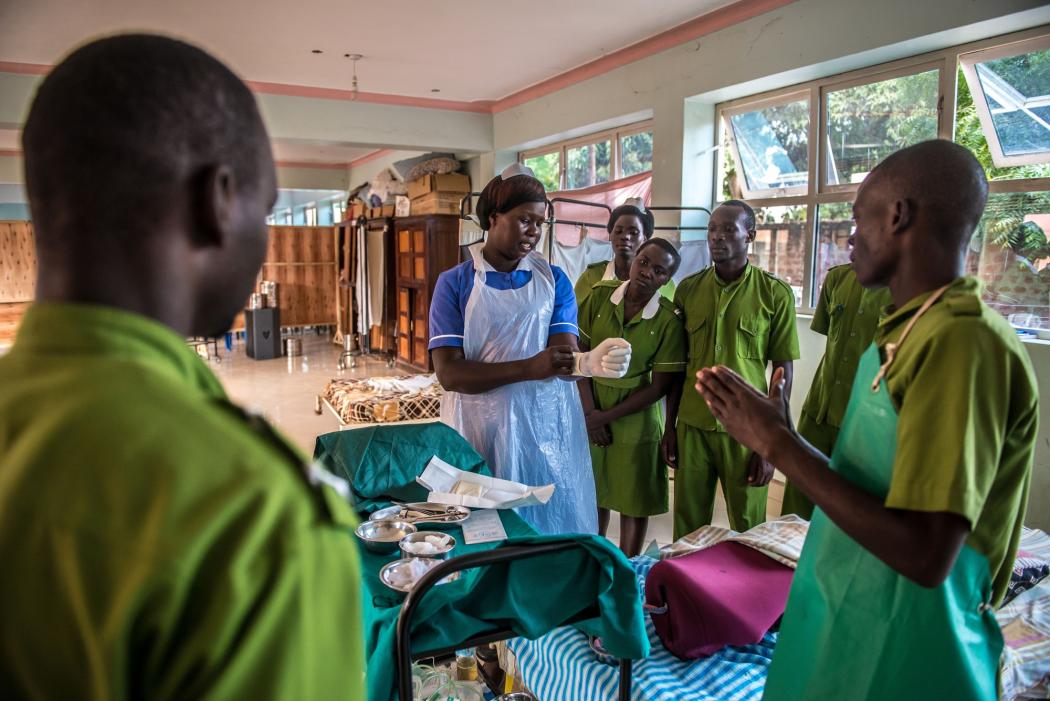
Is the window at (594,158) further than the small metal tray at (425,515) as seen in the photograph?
Yes

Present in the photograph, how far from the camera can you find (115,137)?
1.58 ft

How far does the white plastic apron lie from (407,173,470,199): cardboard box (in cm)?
527

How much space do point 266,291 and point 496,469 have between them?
882 centimetres

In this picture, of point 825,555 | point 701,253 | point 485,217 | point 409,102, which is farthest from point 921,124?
point 409,102

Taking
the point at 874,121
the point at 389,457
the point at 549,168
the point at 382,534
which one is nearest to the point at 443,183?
the point at 549,168

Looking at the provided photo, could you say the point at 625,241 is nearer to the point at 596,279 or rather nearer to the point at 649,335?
the point at 596,279

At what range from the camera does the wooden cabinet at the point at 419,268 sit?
7320mm

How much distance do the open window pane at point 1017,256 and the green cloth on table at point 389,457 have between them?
2566mm

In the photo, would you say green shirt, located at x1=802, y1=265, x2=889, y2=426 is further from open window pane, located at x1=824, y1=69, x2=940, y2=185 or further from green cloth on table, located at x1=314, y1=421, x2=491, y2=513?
green cloth on table, located at x1=314, y1=421, x2=491, y2=513

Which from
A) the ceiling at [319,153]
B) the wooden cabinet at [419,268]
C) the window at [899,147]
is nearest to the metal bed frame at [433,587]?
the window at [899,147]

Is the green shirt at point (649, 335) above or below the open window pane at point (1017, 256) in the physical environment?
below

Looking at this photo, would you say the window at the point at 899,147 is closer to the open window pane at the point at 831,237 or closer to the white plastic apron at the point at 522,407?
the open window pane at the point at 831,237

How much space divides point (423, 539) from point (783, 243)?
3441 mm

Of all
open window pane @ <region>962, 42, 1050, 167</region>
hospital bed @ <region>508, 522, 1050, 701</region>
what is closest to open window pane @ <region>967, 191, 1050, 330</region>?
open window pane @ <region>962, 42, 1050, 167</region>
